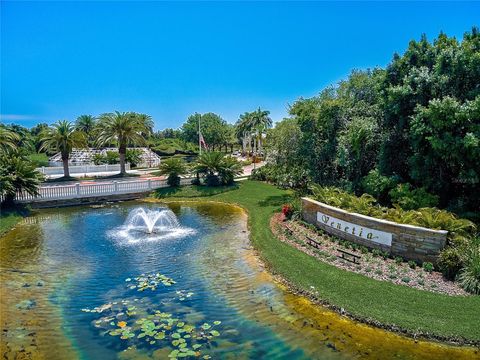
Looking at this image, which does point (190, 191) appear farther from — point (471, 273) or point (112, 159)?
point (112, 159)

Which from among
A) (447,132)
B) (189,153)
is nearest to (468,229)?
(447,132)

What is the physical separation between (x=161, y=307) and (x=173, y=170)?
19.5 meters

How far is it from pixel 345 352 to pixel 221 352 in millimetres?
2600

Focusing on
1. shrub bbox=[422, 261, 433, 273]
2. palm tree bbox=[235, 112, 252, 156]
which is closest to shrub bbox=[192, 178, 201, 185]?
shrub bbox=[422, 261, 433, 273]

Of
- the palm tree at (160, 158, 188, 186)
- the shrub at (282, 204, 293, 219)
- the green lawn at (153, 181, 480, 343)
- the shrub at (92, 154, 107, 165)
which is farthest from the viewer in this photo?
the shrub at (92, 154, 107, 165)

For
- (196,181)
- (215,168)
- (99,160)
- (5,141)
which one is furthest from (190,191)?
(99,160)

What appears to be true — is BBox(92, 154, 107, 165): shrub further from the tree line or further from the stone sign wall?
the stone sign wall

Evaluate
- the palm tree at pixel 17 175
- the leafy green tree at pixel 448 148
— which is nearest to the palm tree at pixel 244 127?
the palm tree at pixel 17 175

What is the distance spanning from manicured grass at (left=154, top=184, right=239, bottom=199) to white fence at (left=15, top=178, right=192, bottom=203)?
2.96 ft

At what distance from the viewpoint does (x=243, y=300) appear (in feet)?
33.3

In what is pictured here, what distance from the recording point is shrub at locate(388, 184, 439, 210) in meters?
14.8

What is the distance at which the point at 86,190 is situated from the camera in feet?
82.0

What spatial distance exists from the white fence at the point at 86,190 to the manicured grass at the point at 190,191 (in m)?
0.90

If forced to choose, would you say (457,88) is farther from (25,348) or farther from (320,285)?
(25,348)
